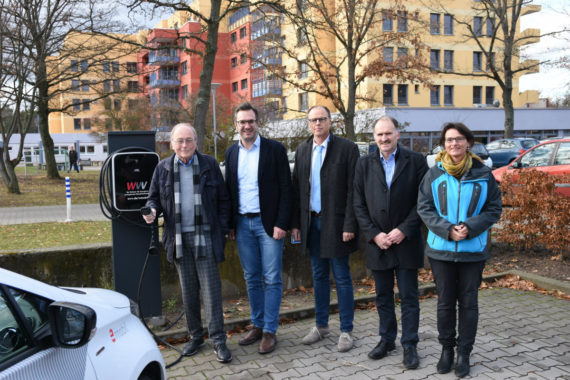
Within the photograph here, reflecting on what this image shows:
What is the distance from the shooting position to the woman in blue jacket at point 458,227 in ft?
12.4

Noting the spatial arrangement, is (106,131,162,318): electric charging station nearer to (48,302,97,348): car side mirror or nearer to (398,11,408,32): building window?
(48,302,97,348): car side mirror

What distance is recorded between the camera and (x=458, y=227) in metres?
3.74

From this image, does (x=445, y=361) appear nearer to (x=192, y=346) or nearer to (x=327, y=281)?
(x=327, y=281)

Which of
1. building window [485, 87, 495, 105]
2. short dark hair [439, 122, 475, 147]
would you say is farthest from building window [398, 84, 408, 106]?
short dark hair [439, 122, 475, 147]

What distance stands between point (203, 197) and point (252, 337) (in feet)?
4.57

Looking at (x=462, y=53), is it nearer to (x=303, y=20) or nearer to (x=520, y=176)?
(x=303, y=20)

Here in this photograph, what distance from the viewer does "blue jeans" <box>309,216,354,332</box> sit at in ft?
14.7

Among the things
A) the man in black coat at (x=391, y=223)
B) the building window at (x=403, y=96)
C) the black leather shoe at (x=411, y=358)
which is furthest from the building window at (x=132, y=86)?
the building window at (x=403, y=96)

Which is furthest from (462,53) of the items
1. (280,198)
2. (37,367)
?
(37,367)

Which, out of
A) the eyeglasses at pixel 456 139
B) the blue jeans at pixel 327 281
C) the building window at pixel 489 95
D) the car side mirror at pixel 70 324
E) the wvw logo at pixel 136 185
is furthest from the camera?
the building window at pixel 489 95

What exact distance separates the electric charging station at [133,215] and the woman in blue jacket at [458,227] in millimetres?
2434

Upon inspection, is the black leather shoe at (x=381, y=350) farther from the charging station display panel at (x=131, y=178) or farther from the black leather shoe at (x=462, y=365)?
the charging station display panel at (x=131, y=178)

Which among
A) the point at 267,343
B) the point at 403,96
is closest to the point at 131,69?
the point at 267,343

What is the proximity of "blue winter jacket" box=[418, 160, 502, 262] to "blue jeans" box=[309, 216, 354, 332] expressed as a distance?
0.88 metres
